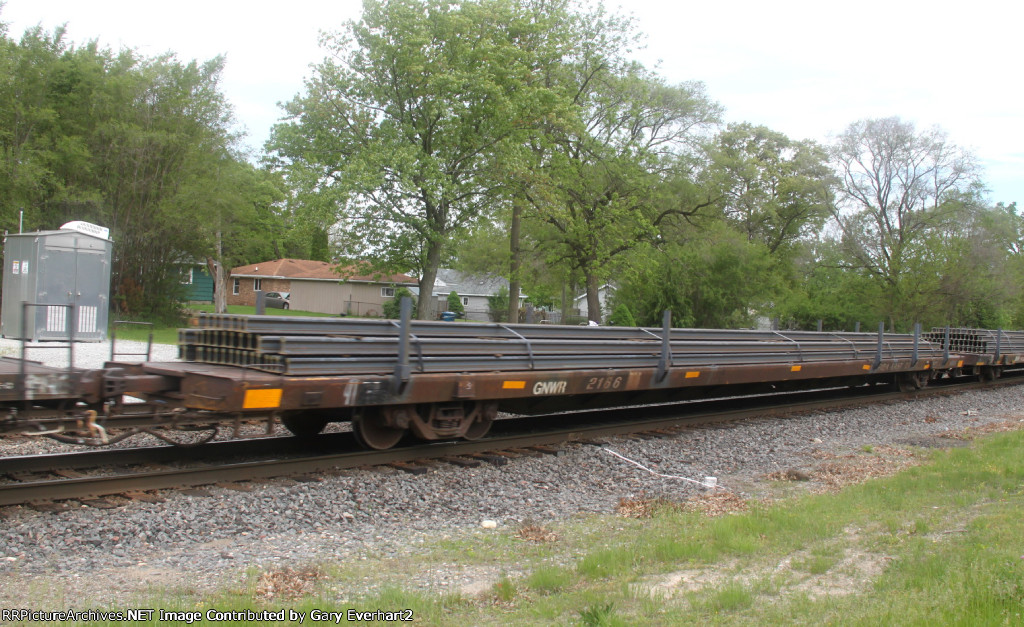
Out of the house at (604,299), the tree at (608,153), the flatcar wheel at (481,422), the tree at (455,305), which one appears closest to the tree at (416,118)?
the tree at (608,153)

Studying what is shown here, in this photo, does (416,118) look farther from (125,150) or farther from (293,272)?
(293,272)

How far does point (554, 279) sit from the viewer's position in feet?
121

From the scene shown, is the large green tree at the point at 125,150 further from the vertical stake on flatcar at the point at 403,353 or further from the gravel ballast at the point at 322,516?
the vertical stake on flatcar at the point at 403,353

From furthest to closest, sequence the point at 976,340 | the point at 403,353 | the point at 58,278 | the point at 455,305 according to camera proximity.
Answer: the point at 455,305
the point at 976,340
the point at 58,278
the point at 403,353

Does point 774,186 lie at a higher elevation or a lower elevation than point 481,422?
higher

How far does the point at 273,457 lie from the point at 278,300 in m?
51.8

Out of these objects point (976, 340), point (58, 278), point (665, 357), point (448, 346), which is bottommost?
point (665, 357)

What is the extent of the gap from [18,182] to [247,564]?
23975 mm

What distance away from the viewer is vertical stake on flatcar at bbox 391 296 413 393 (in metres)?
7.05

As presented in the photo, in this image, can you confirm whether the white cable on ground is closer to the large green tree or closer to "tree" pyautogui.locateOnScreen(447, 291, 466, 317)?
the large green tree

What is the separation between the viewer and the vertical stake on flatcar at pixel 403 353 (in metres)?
7.05

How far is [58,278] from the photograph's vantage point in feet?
52.3

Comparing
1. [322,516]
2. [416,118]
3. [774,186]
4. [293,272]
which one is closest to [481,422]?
[322,516]

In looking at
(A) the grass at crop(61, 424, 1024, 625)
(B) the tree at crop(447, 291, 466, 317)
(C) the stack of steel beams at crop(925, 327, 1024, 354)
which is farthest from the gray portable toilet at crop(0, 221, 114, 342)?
(B) the tree at crop(447, 291, 466, 317)
